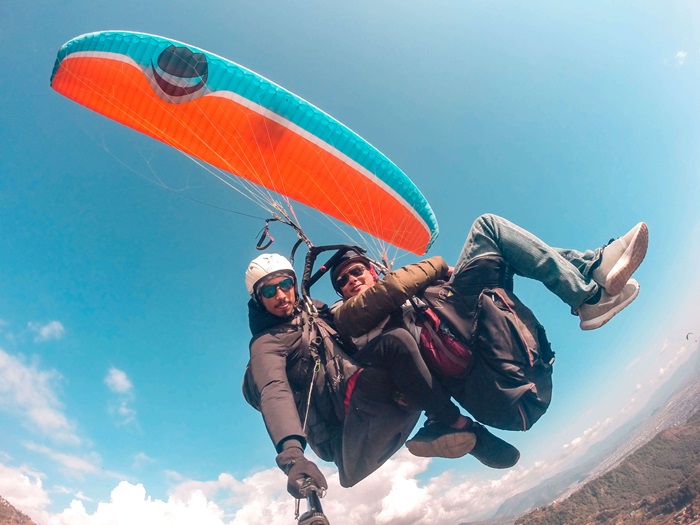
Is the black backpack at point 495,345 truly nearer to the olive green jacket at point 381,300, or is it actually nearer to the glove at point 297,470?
the olive green jacket at point 381,300

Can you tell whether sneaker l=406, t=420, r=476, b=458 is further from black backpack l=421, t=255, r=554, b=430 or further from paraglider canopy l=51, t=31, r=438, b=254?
paraglider canopy l=51, t=31, r=438, b=254

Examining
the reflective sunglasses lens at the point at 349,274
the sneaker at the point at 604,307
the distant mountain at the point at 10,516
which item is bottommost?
the sneaker at the point at 604,307

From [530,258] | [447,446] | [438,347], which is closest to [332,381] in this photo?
[438,347]

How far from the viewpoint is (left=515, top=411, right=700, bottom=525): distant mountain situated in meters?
110

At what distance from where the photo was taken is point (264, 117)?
635 cm

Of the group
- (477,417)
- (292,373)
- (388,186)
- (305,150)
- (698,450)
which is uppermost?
(305,150)

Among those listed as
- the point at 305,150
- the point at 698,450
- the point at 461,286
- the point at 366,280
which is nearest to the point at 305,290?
the point at 366,280

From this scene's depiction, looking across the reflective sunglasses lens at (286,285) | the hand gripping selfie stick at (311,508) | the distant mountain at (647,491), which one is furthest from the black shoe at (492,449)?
the distant mountain at (647,491)

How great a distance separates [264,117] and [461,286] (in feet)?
15.8

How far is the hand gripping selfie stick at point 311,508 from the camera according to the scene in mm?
1729

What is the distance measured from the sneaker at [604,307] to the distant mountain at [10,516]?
100m

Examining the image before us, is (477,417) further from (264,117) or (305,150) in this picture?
(264,117)

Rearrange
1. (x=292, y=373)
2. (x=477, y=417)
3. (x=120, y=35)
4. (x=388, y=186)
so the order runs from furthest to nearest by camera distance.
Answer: (x=388, y=186) < (x=120, y=35) < (x=477, y=417) < (x=292, y=373)

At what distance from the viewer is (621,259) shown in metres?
3.29
